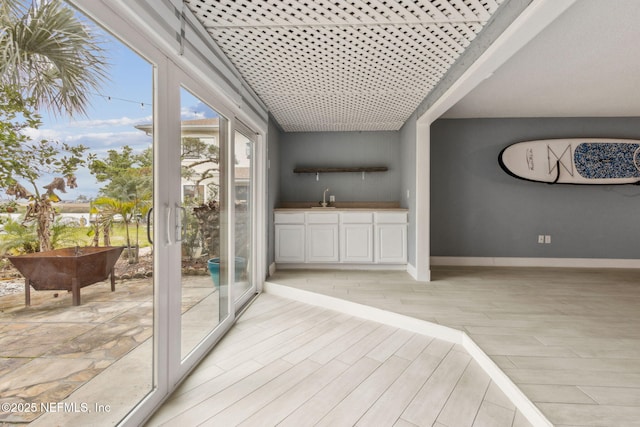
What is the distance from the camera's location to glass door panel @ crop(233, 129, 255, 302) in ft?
9.70

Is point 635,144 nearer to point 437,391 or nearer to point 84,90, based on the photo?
point 437,391

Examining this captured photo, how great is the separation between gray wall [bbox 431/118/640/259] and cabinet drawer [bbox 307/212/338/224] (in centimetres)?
151

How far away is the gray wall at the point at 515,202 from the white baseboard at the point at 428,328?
7.31 ft

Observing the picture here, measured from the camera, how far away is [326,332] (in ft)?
8.24

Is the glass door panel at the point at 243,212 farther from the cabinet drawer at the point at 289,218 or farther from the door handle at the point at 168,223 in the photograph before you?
the door handle at the point at 168,223

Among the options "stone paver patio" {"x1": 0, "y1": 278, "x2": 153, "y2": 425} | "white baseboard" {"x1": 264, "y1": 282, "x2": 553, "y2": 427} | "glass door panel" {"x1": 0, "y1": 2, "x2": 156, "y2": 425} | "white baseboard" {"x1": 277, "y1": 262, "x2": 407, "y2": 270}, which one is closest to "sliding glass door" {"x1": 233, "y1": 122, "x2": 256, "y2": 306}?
"white baseboard" {"x1": 264, "y1": 282, "x2": 553, "y2": 427}

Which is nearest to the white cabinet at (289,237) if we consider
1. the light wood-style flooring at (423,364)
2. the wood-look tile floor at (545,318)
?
the wood-look tile floor at (545,318)

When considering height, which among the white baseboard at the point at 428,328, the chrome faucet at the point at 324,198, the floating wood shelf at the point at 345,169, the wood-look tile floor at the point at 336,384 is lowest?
the wood-look tile floor at the point at 336,384

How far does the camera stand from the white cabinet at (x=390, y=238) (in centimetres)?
417

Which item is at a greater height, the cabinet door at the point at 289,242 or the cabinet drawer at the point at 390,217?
the cabinet drawer at the point at 390,217

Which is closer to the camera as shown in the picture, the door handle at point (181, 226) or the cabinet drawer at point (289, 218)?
the door handle at point (181, 226)

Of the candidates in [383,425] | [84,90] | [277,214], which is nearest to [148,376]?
[383,425]

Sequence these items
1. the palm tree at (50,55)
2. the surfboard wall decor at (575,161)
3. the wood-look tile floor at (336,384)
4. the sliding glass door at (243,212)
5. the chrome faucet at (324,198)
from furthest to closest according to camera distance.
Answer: the chrome faucet at (324,198) → the surfboard wall decor at (575,161) → the sliding glass door at (243,212) → the wood-look tile floor at (336,384) → the palm tree at (50,55)

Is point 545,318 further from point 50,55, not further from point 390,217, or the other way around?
point 50,55
